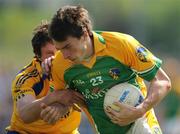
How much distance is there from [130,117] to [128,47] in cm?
63

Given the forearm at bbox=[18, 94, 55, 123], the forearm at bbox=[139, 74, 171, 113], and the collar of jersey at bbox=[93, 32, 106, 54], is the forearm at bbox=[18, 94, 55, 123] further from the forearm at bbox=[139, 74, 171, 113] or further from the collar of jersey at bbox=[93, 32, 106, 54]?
the forearm at bbox=[139, 74, 171, 113]

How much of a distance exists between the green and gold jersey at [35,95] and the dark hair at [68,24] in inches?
37.7

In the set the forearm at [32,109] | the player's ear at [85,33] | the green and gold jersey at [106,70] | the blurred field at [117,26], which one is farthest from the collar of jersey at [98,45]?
the blurred field at [117,26]

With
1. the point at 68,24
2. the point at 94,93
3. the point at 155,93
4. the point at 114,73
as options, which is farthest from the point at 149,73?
the point at 68,24

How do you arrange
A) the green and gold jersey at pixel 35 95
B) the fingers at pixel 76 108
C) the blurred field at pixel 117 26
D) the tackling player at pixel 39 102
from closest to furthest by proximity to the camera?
the tackling player at pixel 39 102 → the fingers at pixel 76 108 → the green and gold jersey at pixel 35 95 → the blurred field at pixel 117 26

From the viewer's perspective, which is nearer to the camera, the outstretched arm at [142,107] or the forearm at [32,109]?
the outstretched arm at [142,107]

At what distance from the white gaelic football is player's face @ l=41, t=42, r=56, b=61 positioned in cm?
102

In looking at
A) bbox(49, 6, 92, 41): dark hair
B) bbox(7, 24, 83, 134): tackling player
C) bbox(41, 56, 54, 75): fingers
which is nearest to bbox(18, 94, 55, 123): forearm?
bbox(7, 24, 83, 134): tackling player

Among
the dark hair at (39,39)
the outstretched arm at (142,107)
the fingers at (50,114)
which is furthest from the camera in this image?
the dark hair at (39,39)

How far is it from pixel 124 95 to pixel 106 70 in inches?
12.6

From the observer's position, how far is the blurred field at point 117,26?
53.0 feet

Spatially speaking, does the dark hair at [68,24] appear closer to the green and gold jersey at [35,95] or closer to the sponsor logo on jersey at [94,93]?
the sponsor logo on jersey at [94,93]

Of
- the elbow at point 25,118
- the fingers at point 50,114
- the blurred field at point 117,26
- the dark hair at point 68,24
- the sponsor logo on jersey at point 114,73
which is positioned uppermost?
the dark hair at point 68,24

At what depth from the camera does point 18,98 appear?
28.1ft
